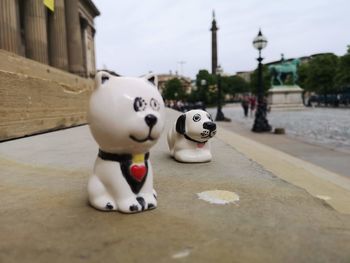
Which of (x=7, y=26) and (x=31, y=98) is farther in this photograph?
(x=7, y=26)

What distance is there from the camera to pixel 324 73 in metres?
51.2

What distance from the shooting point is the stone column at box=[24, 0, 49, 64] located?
633 inches

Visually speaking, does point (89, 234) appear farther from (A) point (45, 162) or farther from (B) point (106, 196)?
(A) point (45, 162)

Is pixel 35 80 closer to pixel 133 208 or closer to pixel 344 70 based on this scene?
pixel 133 208

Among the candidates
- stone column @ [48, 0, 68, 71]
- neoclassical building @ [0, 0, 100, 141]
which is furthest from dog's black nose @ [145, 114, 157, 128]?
stone column @ [48, 0, 68, 71]

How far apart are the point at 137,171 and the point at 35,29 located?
1542 centimetres

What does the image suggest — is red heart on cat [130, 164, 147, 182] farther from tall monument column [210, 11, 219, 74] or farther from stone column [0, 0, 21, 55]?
tall monument column [210, 11, 219, 74]

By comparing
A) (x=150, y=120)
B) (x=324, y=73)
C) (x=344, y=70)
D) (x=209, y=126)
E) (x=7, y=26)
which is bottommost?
(x=209, y=126)

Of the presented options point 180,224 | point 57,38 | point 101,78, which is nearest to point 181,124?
point 101,78

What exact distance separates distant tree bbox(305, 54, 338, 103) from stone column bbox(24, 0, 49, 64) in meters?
45.2

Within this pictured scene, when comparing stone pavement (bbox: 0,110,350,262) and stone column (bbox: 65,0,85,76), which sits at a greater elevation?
stone column (bbox: 65,0,85,76)

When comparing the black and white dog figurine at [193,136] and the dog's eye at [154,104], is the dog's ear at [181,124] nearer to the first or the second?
the black and white dog figurine at [193,136]

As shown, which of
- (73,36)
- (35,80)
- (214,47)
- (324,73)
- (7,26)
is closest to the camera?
(35,80)

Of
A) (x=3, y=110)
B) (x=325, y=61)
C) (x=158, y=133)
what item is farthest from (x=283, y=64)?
(x=158, y=133)
